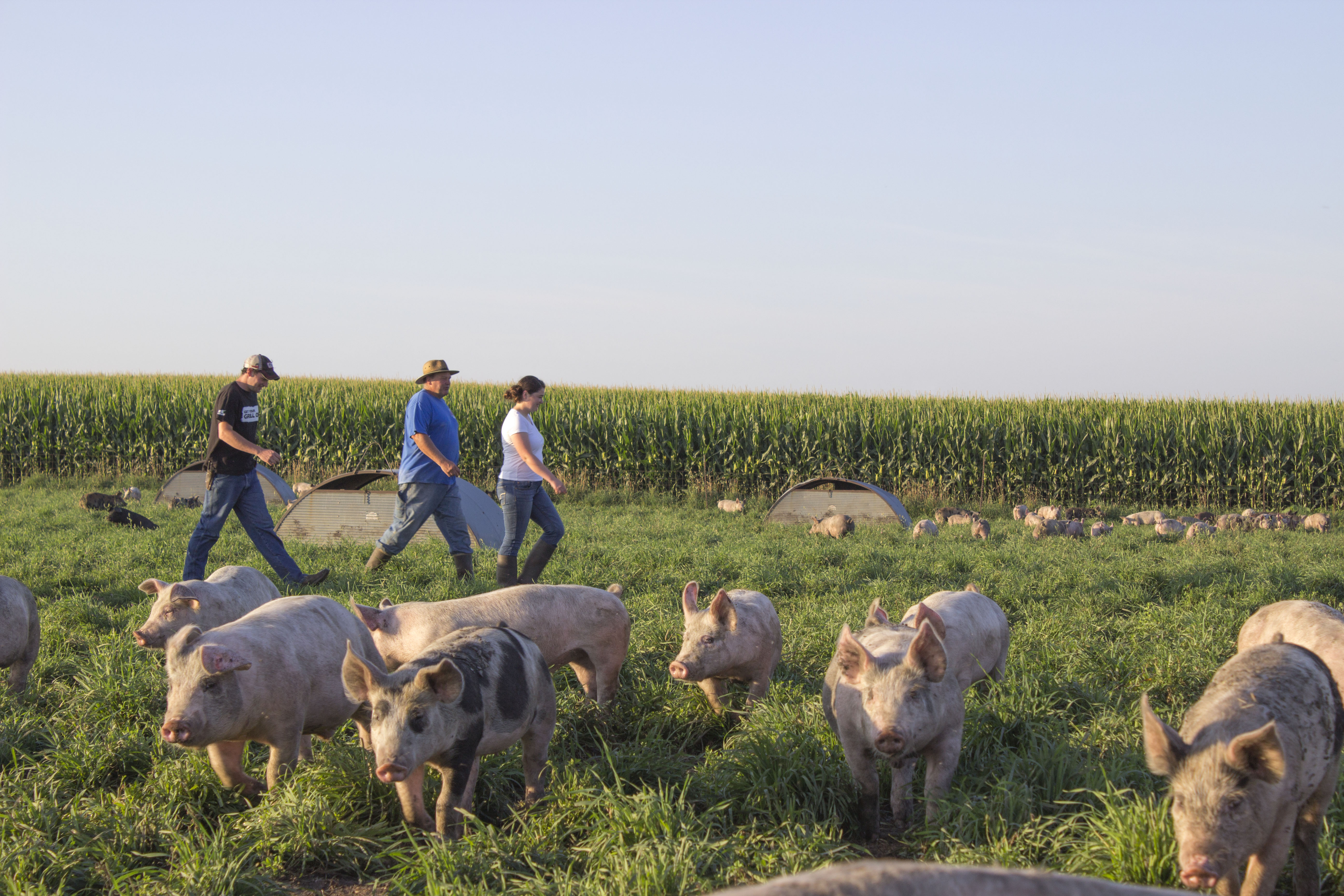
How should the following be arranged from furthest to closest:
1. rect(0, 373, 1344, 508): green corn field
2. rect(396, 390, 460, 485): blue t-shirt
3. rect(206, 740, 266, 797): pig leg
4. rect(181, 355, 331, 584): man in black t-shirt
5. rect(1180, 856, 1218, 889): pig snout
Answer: rect(0, 373, 1344, 508): green corn field, rect(396, 390, 460, 485): blue t-shirt, rect(181, 355, 331, 584): man in black t-shirt, rect(206, 740, 266, 797): pig leg, rect(1180, 856, 1218, 889): pig snout

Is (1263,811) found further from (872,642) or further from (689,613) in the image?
(689,613)

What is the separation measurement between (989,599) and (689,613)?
187 cm

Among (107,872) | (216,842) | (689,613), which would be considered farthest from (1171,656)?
(107,872)

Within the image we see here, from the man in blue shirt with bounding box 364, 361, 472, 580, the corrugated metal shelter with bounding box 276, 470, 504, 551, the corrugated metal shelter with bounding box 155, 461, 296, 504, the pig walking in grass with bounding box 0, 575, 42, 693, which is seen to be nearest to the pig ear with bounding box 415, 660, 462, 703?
the pig walking in grass with bounding box 0, 575, 42, 693

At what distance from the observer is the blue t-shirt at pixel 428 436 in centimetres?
870

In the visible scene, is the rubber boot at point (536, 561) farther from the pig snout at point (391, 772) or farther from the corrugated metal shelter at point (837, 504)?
the corrugated metal shelter at point (837, 504)

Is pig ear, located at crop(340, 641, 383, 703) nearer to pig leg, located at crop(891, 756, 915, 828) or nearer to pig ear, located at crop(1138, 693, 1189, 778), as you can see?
pig leg, located at crop(891, 756, 915, 828)

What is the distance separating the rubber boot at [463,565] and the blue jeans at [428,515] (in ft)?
0.13

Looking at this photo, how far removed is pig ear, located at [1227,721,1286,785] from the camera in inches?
105

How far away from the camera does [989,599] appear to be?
5734mm

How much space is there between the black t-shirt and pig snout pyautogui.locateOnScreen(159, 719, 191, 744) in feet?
16.5

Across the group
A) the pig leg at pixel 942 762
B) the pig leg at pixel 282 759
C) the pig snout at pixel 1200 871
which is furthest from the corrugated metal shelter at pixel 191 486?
the pig snout at pixel 1200 871

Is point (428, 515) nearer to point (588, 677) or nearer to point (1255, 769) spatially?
point (588, 677)

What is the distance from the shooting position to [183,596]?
543 cm
